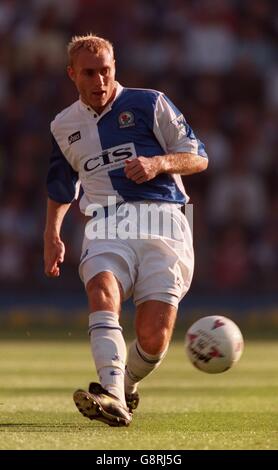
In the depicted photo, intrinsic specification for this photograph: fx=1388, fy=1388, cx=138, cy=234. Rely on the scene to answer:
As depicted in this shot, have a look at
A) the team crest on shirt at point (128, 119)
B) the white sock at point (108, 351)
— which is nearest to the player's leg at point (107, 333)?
the white sock at point (108, 351)

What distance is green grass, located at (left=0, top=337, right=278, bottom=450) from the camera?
6926mm

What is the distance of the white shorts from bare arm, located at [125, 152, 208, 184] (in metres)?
0.28

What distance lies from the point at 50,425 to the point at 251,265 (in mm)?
10982

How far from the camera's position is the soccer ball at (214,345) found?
841 cm

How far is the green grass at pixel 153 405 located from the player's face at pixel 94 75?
1904 millimetres

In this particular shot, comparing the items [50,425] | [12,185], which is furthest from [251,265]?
[50,425]

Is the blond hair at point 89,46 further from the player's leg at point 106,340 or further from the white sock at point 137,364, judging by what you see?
the white sock at point 137,364

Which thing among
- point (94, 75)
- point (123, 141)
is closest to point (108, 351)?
point (123, 141)

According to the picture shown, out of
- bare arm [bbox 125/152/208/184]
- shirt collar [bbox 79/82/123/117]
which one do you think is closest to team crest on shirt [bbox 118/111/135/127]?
shirt collar [bbox 79/82/123/117]

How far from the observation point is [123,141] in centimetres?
825

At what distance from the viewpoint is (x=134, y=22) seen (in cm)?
2033

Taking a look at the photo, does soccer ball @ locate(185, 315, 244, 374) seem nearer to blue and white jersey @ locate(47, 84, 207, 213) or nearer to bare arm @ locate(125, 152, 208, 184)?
blue and white jersey @ locate(47, 84, 207, 213)

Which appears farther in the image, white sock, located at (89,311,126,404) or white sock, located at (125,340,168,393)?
white sock, located at (125,340,168,393)
